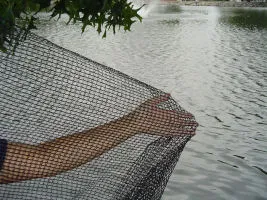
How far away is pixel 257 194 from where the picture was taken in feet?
28.0

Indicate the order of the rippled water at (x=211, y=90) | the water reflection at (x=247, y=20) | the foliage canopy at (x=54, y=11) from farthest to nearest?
1. the water reflection at (x=247, y=20)
2. the rippled water at (x=211, y=90)
3. the foliage canopy at (x=54, y=11)

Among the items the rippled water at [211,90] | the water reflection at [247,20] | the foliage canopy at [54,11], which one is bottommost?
the water reflection at [247,20]

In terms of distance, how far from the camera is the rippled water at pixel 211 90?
9203mm

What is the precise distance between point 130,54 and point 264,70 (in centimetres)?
954

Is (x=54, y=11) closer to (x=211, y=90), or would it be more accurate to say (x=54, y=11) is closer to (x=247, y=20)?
(x=211, y=90)

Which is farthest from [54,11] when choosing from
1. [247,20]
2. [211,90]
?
[247,20]

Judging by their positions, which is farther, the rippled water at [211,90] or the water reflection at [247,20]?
the water reflection at [247,20]

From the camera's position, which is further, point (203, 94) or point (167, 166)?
point (203, 94)

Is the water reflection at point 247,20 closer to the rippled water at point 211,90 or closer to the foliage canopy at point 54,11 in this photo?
the rippled water at point 211,90

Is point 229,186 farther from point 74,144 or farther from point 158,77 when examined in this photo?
point 158,77

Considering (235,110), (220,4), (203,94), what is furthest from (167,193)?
(220,4)

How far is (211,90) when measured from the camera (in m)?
18.0

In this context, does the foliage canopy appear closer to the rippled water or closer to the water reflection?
the rippled water

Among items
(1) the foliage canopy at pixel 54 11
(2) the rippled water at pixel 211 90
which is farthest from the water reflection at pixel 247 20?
(1) the foliage canopy at pixel 54 11
